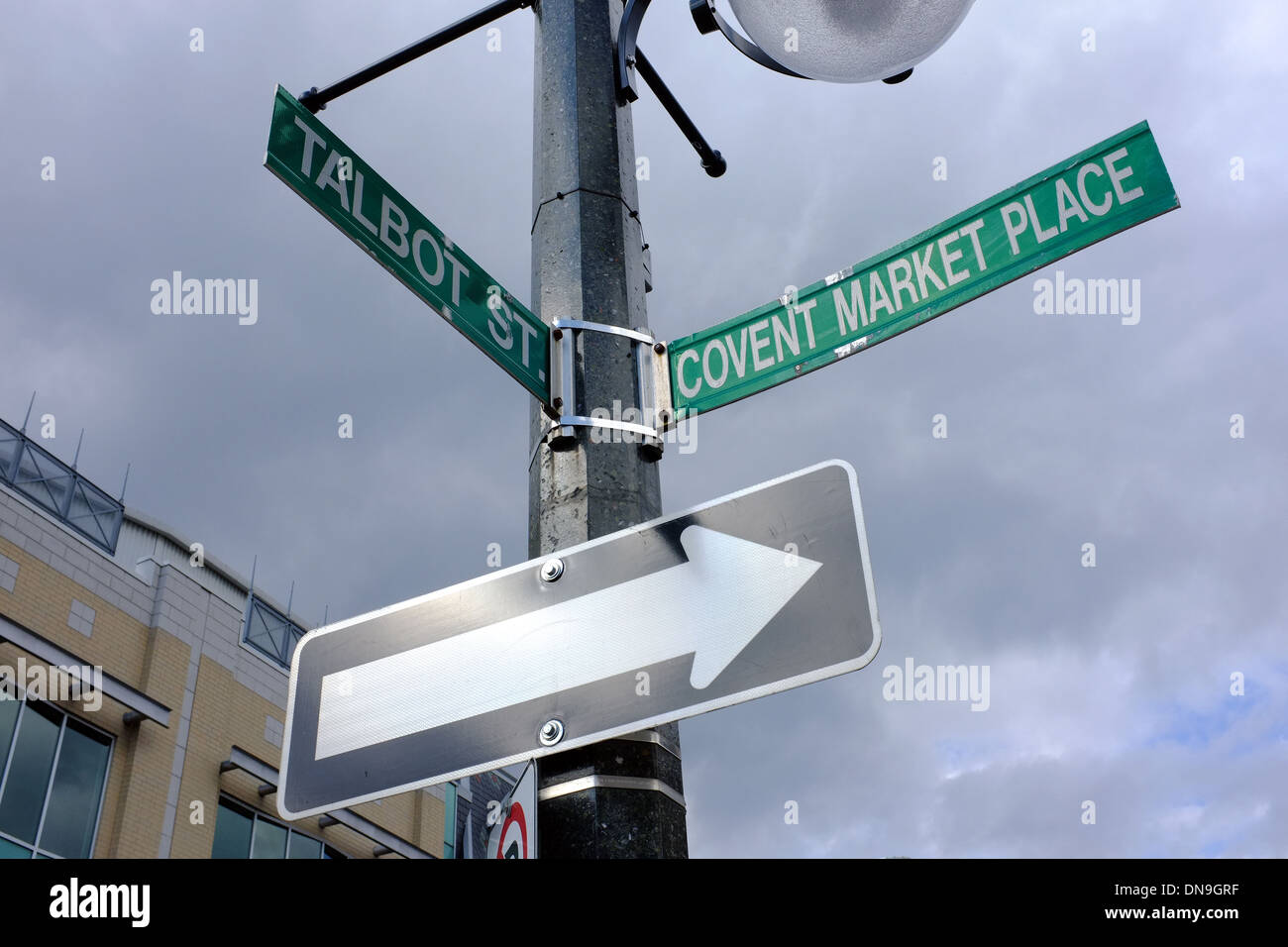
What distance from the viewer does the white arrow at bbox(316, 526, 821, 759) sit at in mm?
1886

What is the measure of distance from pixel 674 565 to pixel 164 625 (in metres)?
15.9

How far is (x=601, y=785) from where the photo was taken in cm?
192

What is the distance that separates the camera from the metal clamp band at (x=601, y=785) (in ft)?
6.31

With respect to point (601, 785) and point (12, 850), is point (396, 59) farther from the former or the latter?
point (12, 850)

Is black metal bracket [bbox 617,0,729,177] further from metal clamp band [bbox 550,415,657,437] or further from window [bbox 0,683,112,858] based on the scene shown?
window [bbox 0,683,112,858]

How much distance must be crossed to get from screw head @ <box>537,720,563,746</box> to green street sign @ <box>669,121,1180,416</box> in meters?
0.89

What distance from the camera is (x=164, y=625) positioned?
1609 cm

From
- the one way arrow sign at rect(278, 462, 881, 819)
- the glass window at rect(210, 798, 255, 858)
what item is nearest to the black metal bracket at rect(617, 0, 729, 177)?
the one way arrow sign at rect(278, 462, 881, 819)

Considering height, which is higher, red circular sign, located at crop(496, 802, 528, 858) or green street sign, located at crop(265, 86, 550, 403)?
green street sign, located at crop(265, 86, 550, 403)

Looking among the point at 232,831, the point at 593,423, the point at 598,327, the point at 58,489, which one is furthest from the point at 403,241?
the point at 232,831

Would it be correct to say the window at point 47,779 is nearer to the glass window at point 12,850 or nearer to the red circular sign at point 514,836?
the glass window at point 12,850

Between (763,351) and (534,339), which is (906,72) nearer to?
(763,351)
